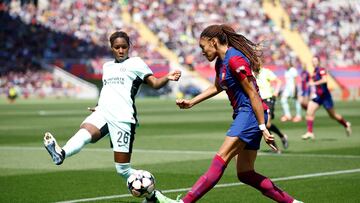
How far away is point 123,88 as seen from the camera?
11422mm

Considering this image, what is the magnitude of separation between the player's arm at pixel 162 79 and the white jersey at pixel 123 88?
12 centimetres

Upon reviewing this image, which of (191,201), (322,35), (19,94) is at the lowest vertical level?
(19,94)

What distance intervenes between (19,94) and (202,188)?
59.9m

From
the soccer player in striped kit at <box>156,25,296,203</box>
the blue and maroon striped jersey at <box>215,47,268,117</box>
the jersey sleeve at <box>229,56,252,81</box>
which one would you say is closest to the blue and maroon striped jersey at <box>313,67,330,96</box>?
the soccer player in striped kit at <box>156,25,296,203</box>

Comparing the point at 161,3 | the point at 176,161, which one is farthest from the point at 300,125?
the point at 161,3

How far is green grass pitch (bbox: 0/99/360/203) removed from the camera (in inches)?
508

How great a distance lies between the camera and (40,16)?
7175cm

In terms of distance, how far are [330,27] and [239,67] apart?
6091 cm

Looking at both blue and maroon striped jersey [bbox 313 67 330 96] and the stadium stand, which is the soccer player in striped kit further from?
the stadium stand

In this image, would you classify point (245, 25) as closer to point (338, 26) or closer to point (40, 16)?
point (338, 26)

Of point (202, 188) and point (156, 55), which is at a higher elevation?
point (202, 188)

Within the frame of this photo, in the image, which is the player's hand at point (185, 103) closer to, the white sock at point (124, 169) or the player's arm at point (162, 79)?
the player's arm at point (162, 79)

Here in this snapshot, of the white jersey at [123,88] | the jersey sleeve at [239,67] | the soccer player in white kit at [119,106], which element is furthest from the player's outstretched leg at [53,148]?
the jersey sleeve at [239,67]

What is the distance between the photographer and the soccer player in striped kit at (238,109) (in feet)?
31.5
